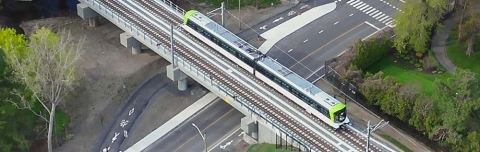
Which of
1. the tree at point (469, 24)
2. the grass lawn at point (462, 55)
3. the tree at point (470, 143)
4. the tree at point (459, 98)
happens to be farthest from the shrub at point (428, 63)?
the tree at point (470, 143)

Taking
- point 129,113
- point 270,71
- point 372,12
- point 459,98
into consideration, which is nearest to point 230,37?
point 270,71

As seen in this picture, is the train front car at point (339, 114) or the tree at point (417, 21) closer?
the train front car at point (339, 114)

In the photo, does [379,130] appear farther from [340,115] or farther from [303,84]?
[303,84]

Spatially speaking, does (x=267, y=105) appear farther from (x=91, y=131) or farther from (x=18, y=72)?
(x=18, y=72)

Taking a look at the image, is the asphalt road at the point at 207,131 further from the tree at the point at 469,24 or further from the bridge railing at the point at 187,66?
the tree at the point at 469,24

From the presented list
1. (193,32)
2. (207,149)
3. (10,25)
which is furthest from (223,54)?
(10,25)

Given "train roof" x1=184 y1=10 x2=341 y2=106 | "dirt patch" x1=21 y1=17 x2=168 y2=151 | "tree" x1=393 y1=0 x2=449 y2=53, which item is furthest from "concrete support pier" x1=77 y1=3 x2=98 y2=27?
"tree" x1=393 y1=0 x2=449 y2=53
